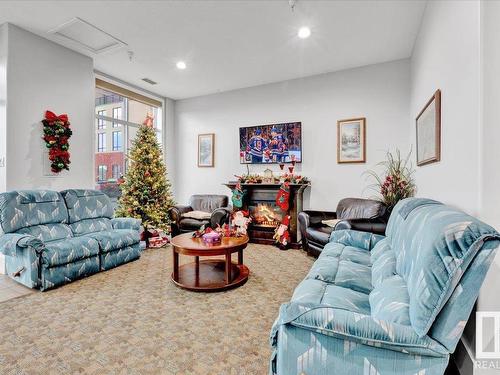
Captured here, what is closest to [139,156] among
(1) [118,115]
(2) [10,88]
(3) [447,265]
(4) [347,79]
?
(1) [118,115]

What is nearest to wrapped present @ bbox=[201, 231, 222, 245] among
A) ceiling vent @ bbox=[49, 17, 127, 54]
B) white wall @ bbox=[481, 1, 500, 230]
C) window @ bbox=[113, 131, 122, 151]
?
white wall @ bbox=[481, 1, 500, 230]

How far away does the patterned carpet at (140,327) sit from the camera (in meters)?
1.76

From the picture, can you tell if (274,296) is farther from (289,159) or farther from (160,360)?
(289,159)

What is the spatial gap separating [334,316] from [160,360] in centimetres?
128

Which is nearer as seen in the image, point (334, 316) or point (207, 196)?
point (334, 316)

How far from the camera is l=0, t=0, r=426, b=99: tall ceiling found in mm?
3062

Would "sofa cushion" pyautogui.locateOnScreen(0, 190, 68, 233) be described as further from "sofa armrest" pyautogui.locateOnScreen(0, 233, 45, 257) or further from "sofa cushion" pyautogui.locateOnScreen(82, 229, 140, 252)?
"sofa cushion" pyautogui.locateOnScreen(82, 229, 140, 252)

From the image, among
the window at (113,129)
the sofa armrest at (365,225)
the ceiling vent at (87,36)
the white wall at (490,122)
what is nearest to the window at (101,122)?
the window at (113,129)

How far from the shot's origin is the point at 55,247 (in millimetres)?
2990

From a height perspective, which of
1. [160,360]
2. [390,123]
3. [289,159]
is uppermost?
[390,123]

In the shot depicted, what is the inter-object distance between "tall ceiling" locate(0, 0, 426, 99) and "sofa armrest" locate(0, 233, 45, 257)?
8.51ft

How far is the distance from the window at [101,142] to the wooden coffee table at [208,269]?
3.00 metres

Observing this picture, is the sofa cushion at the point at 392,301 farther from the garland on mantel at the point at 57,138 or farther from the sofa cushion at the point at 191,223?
the garland on mantel at the point at 57,138

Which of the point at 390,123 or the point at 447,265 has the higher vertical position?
the point at 390,123
